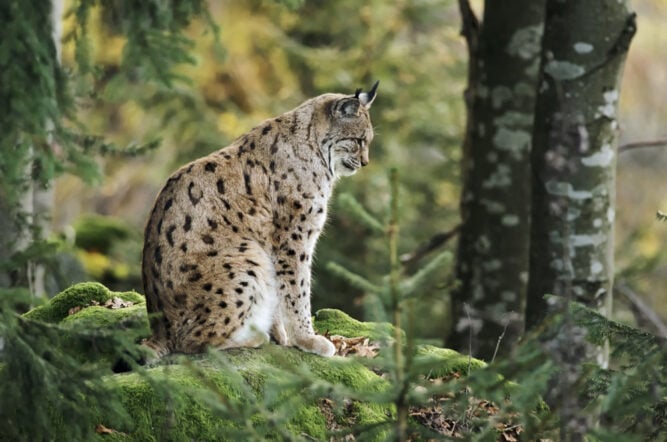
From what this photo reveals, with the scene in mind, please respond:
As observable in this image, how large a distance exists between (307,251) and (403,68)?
24.8 feet

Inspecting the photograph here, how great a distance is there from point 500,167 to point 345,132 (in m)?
2.18

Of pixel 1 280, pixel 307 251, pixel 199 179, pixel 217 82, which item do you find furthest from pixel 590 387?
pixel 217 82

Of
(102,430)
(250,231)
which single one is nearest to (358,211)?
(102,430)

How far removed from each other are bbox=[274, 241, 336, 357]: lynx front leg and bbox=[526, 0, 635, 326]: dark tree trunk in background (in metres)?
1.69

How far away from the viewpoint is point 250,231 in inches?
245

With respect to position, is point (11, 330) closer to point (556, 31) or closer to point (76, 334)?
point (76, 334)

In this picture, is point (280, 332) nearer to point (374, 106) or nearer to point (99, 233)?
point (374, 106)

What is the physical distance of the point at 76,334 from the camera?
4219 mm

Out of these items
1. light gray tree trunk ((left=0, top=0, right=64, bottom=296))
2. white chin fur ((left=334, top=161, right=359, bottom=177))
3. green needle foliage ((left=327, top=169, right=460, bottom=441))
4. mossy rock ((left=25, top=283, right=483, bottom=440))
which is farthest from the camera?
light gray tree trunk ((left=0, top=0, right=64, bottom=296))

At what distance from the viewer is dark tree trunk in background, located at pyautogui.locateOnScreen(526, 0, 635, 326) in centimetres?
679

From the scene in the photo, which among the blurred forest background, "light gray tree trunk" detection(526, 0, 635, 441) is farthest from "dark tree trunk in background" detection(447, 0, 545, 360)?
the blurred forest background

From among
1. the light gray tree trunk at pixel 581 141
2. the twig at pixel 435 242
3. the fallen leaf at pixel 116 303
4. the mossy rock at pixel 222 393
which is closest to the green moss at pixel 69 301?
the fallen leaf at pixel 116 303

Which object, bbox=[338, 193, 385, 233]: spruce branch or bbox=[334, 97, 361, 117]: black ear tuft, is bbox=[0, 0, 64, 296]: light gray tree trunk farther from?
bbox=[338, 193, 385, 233]: spruce branch

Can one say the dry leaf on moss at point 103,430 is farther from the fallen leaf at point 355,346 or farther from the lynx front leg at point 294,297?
the fallen leaf at point 355,346
